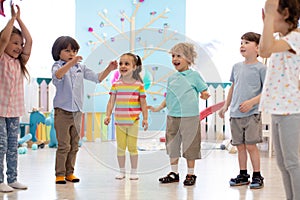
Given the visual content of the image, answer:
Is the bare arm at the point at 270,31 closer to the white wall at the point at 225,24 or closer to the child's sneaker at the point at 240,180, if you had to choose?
the child's sneaker at the point at 240,180

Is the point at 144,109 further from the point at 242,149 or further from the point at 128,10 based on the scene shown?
the point at 128,10

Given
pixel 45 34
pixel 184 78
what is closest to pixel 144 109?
pixel 184 78

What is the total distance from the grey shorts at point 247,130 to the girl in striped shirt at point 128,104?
42cm

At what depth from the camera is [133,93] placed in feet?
7.61

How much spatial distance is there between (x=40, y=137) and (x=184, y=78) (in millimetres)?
1995

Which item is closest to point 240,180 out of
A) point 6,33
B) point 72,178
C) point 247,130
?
point 247,130

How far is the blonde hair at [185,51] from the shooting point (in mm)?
2324

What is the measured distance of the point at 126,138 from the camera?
2355mm

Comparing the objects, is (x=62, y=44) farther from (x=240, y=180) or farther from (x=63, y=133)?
(x=240, y=180)

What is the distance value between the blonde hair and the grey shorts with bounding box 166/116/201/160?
0.92 ft

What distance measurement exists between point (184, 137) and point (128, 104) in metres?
0.30

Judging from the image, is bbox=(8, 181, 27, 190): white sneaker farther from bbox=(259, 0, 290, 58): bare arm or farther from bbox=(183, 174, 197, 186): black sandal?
bbox=(259, 0, 290, 58): bare arm

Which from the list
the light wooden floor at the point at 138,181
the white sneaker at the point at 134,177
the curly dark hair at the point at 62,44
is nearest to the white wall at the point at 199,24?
the light wooden floor at the point at 138,181

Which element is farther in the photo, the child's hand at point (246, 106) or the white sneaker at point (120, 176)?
the white sneaker at point (120, 176)
